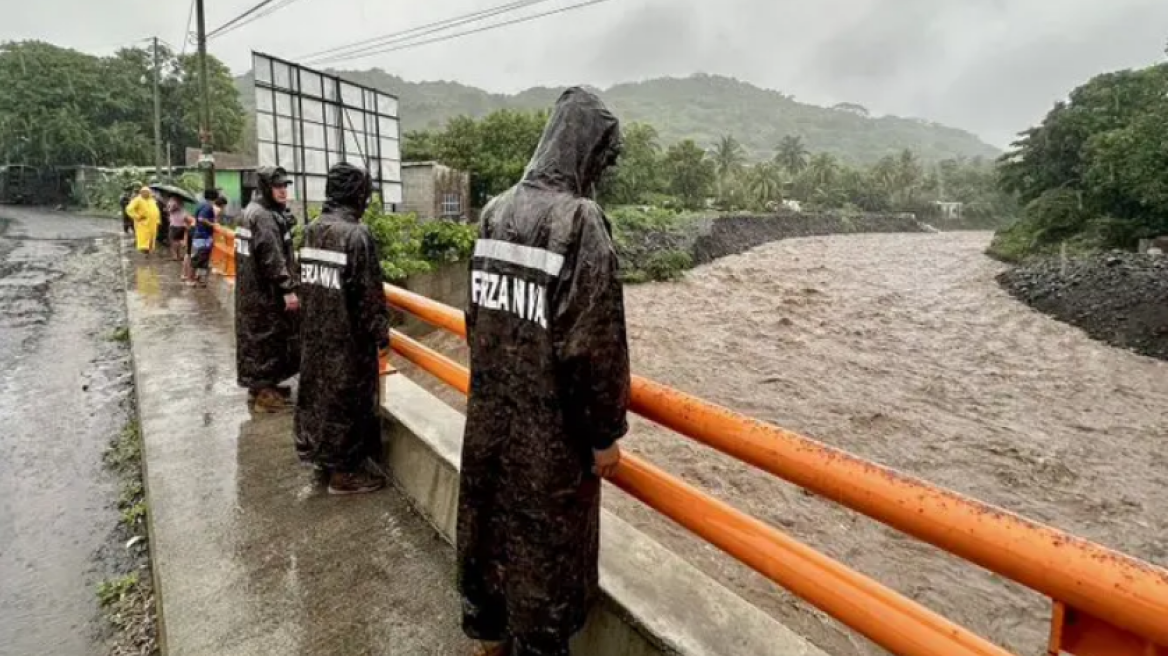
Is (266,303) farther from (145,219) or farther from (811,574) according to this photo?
(145,219)

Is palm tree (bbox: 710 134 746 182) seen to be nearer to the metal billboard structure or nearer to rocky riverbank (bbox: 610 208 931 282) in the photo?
rocky riverbank (bbox: 610 208 931 282)

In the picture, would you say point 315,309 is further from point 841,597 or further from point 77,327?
point 77,327

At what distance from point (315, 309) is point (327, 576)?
1220mm

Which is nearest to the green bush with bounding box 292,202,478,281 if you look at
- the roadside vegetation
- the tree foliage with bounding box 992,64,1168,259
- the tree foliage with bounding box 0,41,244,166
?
the roadside vegetation

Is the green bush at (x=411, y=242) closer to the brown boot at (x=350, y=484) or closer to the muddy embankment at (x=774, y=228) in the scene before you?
the brown boot at (x=350, y=484)

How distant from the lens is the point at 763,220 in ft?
143

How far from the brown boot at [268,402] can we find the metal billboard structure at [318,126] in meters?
7.47

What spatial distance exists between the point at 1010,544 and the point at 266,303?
4.40m

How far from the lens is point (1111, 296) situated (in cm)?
1853

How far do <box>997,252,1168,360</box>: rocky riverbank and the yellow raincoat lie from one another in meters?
20.6

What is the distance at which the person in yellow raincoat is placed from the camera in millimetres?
12430

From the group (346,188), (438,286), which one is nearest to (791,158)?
(438,286)

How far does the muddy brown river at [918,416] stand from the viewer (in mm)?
6996

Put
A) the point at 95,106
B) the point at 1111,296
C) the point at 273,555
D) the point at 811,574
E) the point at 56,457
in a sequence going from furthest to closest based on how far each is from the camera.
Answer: the point at 95,106
the point at 1111,296
the point at 56,457
the point at 273,555
the point at 811,574
